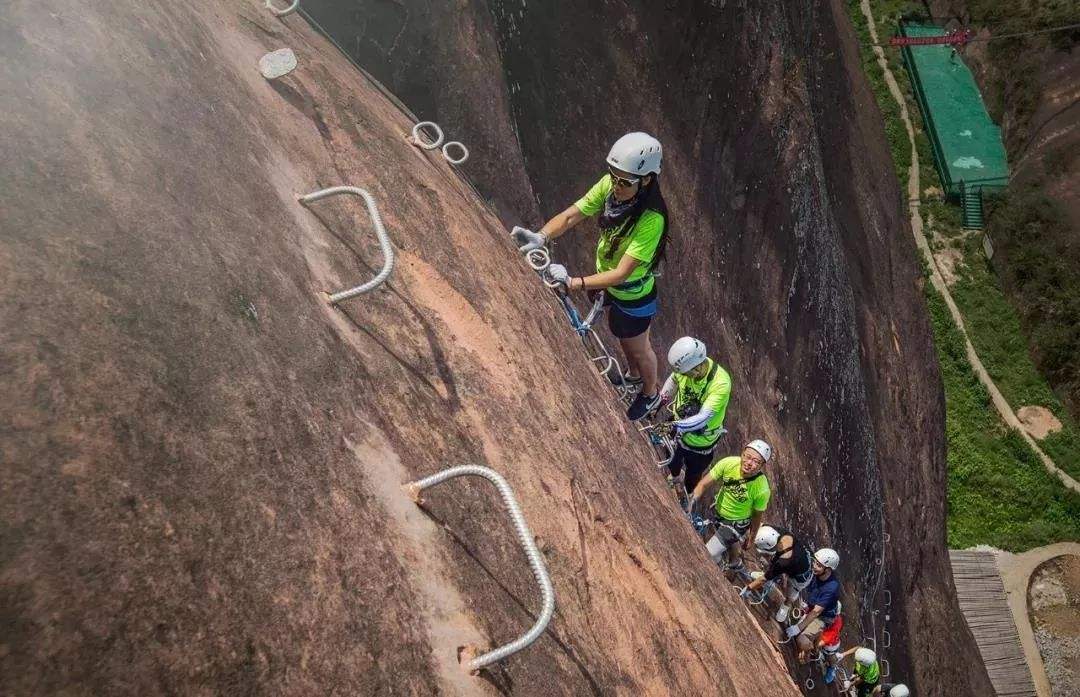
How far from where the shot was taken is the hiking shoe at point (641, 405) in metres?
9.02

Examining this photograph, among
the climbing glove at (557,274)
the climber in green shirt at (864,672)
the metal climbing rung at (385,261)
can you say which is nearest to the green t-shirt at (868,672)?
the climber in green shirt at (864,672)

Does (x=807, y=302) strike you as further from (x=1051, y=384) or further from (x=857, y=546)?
(x=1051, y=384)

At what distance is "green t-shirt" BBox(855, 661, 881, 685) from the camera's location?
12.8m

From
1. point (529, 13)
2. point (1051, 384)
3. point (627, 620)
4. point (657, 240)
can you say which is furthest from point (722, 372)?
point (1051, 384)

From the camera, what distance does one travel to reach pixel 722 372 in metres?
9.27

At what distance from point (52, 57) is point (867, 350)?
1708cm

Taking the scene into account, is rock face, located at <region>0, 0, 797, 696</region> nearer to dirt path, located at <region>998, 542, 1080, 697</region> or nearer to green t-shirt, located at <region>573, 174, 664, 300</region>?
green t-shirt, located at <region>573, 174, 664, 300</region>

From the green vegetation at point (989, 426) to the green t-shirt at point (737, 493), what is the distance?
17.8 m

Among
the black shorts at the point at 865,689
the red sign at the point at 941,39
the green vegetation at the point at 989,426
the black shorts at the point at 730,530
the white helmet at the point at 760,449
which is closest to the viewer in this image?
the white helmet at the point at 760,449

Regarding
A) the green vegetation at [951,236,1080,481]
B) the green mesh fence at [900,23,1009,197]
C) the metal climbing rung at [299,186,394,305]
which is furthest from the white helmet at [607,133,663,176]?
the green mesh fence at [900,23,1009,197]

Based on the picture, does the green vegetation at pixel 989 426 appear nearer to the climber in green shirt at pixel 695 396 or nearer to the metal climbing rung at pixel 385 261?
the climber in green shirt at pixel 695 396

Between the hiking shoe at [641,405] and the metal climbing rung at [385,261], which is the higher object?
the metal climbing rung at [385,261]

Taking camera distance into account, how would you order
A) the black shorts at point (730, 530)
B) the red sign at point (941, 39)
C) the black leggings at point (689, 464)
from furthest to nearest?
the red sign at point (941, 39) < the black shorts at point (730, 530) < the black leggings at point (689, 464)

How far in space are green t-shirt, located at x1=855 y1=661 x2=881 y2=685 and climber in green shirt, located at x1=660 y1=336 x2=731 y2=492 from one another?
19.2ft
